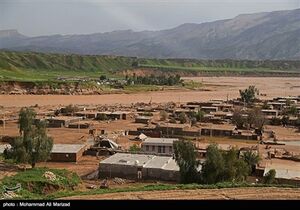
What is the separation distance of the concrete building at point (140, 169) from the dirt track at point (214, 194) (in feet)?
21.3

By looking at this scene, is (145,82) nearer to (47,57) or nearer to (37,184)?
(47,57)

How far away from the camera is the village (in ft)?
62.6

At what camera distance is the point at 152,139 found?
84.2ft

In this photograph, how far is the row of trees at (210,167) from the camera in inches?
620

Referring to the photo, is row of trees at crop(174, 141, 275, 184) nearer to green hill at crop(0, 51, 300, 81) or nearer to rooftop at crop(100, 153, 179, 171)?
rooftop at crop(100, 153, 179, 171)

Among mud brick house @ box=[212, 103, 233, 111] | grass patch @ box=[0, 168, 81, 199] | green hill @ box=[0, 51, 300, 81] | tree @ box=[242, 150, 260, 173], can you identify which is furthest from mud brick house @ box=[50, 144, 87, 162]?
green hill @ box=[0, 51, 300, 81]

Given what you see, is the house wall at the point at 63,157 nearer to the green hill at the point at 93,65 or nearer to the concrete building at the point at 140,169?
the concrete building at the point at 140,169

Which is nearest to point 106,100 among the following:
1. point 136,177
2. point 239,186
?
point 136,177

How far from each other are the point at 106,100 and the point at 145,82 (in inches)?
917

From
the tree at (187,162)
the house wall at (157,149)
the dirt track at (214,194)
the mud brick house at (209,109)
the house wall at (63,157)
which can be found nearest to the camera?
the dirt track at (214,194)

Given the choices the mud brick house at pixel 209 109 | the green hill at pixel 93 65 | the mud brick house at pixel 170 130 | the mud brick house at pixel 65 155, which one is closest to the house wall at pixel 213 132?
the mud brick house at pixel 170 130

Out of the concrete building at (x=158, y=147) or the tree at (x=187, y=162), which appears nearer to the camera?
the tree at (x=187, y=162)

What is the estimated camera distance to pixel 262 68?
454 feet

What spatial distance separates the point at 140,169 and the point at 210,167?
400 centimetres
